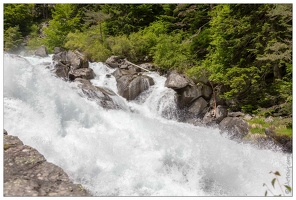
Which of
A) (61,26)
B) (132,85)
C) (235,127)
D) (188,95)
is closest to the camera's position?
(235,127)

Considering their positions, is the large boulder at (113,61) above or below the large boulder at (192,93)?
above

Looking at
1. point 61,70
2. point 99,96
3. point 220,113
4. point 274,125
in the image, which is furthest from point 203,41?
point 61,70

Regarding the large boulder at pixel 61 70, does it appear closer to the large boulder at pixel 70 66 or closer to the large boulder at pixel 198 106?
the large boulder at pixel 70 66

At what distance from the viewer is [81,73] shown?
1384cm

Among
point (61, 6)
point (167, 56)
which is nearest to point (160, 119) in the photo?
point (167, 56)

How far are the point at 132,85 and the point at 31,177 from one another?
8809 mm

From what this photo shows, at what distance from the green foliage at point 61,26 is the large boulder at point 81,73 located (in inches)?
356

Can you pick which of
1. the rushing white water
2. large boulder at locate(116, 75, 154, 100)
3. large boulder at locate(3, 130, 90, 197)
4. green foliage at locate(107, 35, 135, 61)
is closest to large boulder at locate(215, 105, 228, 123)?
the rushing white water

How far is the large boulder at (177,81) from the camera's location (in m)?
12.1

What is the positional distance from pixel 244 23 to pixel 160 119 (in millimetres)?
6032

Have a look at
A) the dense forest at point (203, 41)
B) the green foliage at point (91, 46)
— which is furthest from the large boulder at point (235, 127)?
the green foliage at point (91, 46)

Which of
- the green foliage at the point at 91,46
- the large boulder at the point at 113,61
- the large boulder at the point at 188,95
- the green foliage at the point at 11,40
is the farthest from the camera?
the green foliage at the point at 11,40

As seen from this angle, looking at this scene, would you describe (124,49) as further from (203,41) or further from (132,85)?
(203,41)

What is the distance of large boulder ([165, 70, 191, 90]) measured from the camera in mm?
12133
